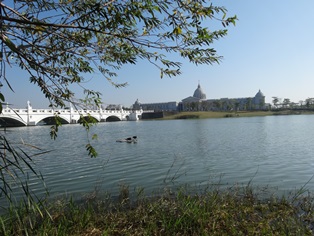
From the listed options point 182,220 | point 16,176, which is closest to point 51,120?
point 16,176

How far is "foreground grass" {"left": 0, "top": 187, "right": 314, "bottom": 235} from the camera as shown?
232 inches

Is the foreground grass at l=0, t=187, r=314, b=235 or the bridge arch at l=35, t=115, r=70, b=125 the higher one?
the bridge arch at l=35, t=115, r=70, b=125

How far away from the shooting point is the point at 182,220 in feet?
20.6

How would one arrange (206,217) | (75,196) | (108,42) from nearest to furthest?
(108,42)
(206,217)
(75,196)

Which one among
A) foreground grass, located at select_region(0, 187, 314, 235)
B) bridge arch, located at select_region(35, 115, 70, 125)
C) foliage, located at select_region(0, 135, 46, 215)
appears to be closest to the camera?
foliage, located at select_region(0, 135, 46, 215)

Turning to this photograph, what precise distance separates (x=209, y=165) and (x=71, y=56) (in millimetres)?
12173

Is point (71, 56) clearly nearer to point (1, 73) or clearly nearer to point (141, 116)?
point (1, 73)

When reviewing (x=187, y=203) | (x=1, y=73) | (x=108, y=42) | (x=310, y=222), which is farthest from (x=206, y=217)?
(x=1, y=73)

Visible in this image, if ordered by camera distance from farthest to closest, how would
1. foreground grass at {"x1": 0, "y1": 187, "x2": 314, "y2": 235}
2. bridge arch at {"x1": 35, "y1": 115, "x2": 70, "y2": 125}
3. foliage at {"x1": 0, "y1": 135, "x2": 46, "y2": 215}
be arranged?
foreground grass at {"x1": 0, "y1": 187, "x2": 314, "y2": 235}, bridge arch at {"x1": 35, "y1": 115, "x2": 70, "y2": 125}, foliage at {"x1": 0, "y1": 135, "x2": 46, "y2": 215}

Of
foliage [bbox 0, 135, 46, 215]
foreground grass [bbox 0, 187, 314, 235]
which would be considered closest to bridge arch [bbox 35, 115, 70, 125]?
foliage [bbox 0, 135, 46, 215]

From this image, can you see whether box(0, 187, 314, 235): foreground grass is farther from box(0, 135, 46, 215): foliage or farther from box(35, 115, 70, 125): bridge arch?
box(35, 115, 70, 125): bridge arch

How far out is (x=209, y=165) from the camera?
1619cm

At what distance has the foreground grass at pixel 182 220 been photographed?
5891 millimetres

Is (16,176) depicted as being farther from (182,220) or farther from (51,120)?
(182,220)
